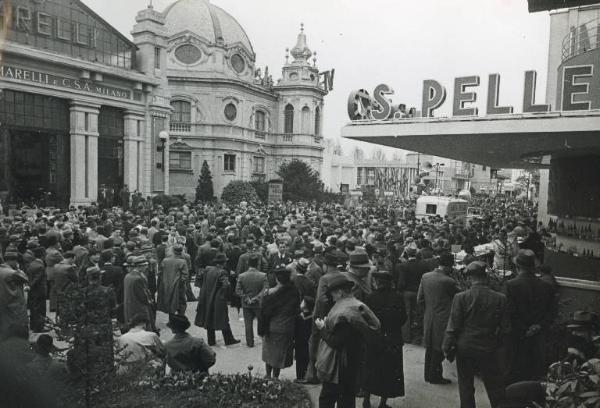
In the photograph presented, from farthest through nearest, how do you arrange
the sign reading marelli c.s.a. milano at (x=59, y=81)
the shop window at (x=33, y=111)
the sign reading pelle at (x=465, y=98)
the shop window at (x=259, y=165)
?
1. the shop window at (x=259, y=165)
2. the shop window at (x=33, y=111)
3. the sign reading marelli c.s.a. milano at (x=59, y=81)
4. the sign reading pelle at (x=465, y=98)

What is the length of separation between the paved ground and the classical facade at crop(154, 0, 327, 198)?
33.3 metres

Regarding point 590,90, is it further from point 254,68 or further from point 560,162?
point 254,68

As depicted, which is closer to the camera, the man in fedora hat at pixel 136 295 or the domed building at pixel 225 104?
the man in fedora hat at pixel 136 295

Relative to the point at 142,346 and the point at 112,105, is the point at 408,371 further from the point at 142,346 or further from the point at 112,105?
the point at 112,105

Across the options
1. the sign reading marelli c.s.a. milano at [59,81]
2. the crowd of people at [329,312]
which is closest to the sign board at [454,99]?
the crowd of people at [329,312]

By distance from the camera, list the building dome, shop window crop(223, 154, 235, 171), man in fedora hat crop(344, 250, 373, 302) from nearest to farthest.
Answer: man in fedora hat crop(344, 250, 373, 302) → shop window crop(223, 154, 235, 171) → the building dome

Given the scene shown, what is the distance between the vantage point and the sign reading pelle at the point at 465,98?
1067 centimetres

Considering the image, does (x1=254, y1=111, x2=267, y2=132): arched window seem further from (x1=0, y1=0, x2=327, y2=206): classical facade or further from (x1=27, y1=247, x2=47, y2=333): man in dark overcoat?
(x1=27, y1=247, x2=47, y2=333): man in dark overcoat

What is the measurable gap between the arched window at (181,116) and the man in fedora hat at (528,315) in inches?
1534

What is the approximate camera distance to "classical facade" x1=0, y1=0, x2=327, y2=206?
2309cm

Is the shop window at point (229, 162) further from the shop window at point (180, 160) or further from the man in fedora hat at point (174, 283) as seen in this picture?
the man in fedora hat at point (174, 283)

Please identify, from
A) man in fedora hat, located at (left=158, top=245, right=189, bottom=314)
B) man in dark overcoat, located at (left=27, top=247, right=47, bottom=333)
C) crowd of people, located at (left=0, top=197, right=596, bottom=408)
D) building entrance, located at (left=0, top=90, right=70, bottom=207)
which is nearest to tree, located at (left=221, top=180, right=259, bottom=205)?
building entrance, located at (left=0, top=90, right=70, bottom=207)

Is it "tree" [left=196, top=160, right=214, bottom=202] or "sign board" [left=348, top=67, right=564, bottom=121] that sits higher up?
"sign board" [left=348, top=67, right=564, bottom=121]

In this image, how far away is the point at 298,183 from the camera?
42.1m
